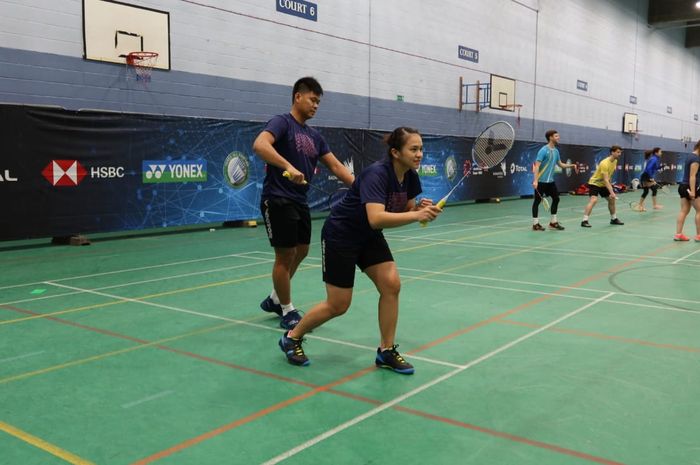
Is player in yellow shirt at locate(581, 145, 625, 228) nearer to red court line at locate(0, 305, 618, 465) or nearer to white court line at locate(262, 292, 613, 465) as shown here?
white court line at locate(262, 292, 613, 465)

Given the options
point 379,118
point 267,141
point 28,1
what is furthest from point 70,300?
point 379,118

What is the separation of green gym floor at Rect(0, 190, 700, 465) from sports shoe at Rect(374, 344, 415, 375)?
0.06 m

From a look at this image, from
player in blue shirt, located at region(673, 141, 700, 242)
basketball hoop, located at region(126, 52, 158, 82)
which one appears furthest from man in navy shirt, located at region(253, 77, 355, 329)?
basketball hoop, located at region(126, 52, 158, 82)

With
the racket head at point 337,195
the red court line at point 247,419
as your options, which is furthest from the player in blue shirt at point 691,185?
the red court line at point 247,419

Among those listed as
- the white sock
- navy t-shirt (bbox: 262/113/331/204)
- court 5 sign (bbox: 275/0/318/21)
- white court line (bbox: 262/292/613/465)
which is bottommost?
white court line (bbox: 262/292/613/465)

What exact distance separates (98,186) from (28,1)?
3.60 meters

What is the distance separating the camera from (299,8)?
16.6 m

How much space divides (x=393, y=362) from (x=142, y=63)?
10.9 metres

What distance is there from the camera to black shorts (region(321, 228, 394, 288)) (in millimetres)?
4176

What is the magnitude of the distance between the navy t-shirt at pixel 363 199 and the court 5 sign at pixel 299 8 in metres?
13.1

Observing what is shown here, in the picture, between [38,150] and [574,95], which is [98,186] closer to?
[38,150]

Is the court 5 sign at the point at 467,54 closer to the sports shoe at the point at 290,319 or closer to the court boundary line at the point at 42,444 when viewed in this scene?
the sports shoe at the point at 290,319

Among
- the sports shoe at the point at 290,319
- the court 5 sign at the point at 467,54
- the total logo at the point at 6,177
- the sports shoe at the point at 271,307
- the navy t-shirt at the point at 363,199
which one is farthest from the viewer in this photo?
the court 5 sign at the point at 467,54

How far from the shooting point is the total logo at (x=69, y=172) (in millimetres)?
10633
